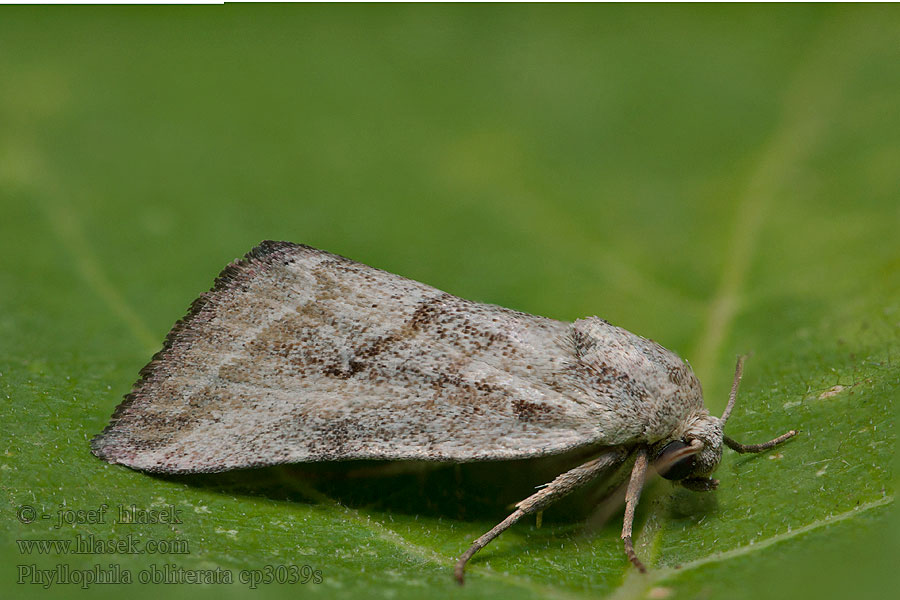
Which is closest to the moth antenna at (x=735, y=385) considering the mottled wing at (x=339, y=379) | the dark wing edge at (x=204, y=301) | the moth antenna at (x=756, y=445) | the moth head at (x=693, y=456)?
the moth antenna at (x=756, y=445)

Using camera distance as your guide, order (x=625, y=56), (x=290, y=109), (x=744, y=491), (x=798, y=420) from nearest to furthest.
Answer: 1. (x=744, y=491)
2. (x=798, y=420)
3. (x=290, y=109)
4. (x=625, y=56)

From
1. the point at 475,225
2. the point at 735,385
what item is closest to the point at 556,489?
the point at 735,385

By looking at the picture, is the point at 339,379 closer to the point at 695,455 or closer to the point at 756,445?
the point at 695,455

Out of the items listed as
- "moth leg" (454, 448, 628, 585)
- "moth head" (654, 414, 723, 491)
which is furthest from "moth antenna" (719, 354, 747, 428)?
"moth leg" (454, 448, 628, 585)

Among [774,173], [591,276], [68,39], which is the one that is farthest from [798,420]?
[68,39]

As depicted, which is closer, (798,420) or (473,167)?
(798,420)

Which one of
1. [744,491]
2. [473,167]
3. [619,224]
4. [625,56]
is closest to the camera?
[744,491]

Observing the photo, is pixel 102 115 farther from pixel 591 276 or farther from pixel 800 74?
pixel 800 74
